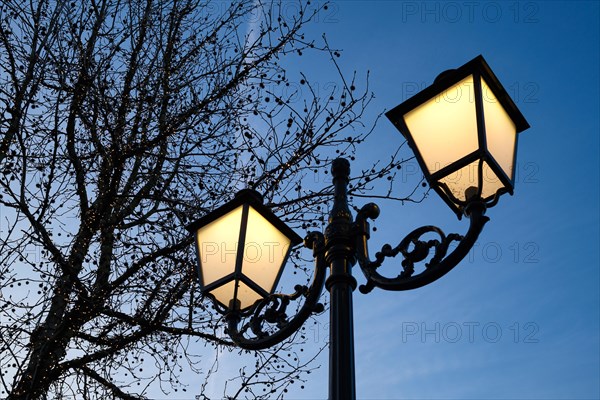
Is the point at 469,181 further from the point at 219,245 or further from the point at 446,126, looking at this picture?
the point at 219,245

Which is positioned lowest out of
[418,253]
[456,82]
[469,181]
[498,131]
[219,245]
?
[418,253]

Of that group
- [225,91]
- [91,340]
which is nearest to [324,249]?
[91,340]

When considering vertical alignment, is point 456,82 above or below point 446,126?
above

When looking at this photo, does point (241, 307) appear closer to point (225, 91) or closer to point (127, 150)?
point (127, 150)

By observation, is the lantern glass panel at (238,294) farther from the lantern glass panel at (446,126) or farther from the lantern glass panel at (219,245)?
the lantern glass panel at (446,126)

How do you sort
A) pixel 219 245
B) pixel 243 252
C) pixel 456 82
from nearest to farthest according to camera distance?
pixel 456 82, pixel 243 252, pixel 219 245

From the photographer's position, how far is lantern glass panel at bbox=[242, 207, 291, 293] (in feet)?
12.0

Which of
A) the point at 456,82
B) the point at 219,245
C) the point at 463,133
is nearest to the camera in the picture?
the point at 463,133

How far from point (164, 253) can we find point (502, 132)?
4.59 metres

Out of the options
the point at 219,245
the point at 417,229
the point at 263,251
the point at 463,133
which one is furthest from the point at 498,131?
the point at 219,245

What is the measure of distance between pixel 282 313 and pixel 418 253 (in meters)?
0.84

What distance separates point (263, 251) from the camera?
3682mm

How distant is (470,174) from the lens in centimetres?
302

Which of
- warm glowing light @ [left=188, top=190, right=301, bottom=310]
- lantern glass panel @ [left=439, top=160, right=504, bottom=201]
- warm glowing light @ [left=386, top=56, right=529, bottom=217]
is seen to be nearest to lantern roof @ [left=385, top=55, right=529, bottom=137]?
warm glowing light @ [left=386, top=56, right=529, bottom=217]
